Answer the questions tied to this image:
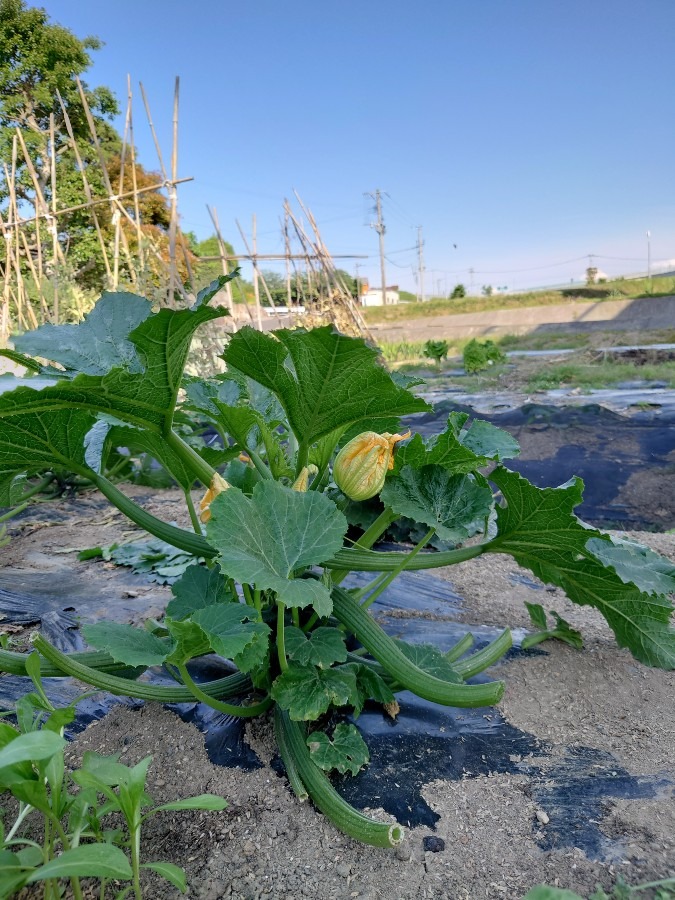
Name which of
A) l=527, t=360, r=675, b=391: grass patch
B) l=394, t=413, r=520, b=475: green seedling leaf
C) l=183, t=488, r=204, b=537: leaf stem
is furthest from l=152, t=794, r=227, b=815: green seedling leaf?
l=527, t=360, r=675, b=391: grass patch

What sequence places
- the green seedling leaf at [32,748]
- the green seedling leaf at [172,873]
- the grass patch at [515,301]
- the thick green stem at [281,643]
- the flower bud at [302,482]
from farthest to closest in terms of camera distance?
the grass patch at [515,301] → the flower bud at [302,482] → the thick green stem at [281,643] → the green seedling leaf at [172,873] → the green seedling leaf at [32,748]

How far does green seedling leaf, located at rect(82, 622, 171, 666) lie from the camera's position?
0.91 meters

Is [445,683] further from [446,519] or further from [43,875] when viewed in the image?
[43,875]

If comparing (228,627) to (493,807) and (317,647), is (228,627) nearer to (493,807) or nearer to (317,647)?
(317,647)

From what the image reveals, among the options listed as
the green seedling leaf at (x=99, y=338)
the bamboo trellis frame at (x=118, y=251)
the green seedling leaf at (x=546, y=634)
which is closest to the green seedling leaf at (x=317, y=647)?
the green seedling leaf at (x=99, y=338)

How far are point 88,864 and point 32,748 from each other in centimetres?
15

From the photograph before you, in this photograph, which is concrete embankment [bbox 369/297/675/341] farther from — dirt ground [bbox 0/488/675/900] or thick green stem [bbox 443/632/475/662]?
dirt ground [bbox 0/488/675/900]

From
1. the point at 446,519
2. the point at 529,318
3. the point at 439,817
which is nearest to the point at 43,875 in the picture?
the point at 439,817

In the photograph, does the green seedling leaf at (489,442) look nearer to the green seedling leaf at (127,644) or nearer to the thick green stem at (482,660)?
the thick green stem at (482,660)

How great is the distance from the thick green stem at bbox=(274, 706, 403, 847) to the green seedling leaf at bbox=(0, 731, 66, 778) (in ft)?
1.77

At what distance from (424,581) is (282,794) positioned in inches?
47.9

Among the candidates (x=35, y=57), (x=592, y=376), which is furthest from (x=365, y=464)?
(x=35, y=57)

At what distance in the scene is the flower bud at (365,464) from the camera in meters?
1.08

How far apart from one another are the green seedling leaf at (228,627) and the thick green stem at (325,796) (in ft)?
1.05
